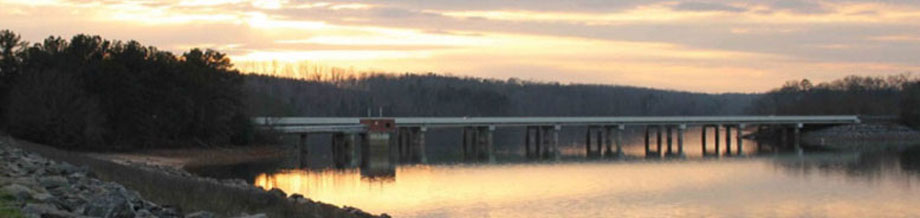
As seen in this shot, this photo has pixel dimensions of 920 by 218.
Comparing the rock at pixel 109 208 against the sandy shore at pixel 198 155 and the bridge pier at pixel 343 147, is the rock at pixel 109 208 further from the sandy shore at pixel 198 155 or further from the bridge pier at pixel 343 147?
the bridge pier at pixel 343 147

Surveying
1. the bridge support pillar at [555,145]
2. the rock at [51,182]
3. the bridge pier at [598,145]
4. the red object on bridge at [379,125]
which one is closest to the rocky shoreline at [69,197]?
the rock at [51,182]

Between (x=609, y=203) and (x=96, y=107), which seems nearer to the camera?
(x=609, y=203)

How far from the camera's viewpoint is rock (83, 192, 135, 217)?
11844 millimetres

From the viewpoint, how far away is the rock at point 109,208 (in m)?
11.8

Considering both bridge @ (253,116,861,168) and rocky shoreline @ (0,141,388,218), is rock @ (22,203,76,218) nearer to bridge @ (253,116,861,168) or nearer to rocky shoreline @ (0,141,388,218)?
rocky shoreline @ (0,141,388,218)

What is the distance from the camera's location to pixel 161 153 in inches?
2389

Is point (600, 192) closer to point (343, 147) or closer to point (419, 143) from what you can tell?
point (343, 147)

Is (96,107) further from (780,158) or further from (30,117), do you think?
(780,158)

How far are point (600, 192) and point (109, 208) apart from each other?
→ 95.5 ft

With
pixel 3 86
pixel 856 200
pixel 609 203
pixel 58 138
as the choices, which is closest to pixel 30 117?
pixel 58 138

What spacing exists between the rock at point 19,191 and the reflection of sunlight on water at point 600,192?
17217 millimetres

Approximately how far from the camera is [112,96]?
61.9m

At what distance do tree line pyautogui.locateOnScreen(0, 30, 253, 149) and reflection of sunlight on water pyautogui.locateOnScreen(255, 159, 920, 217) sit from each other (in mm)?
13480

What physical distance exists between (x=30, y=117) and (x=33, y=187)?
1734 inches
